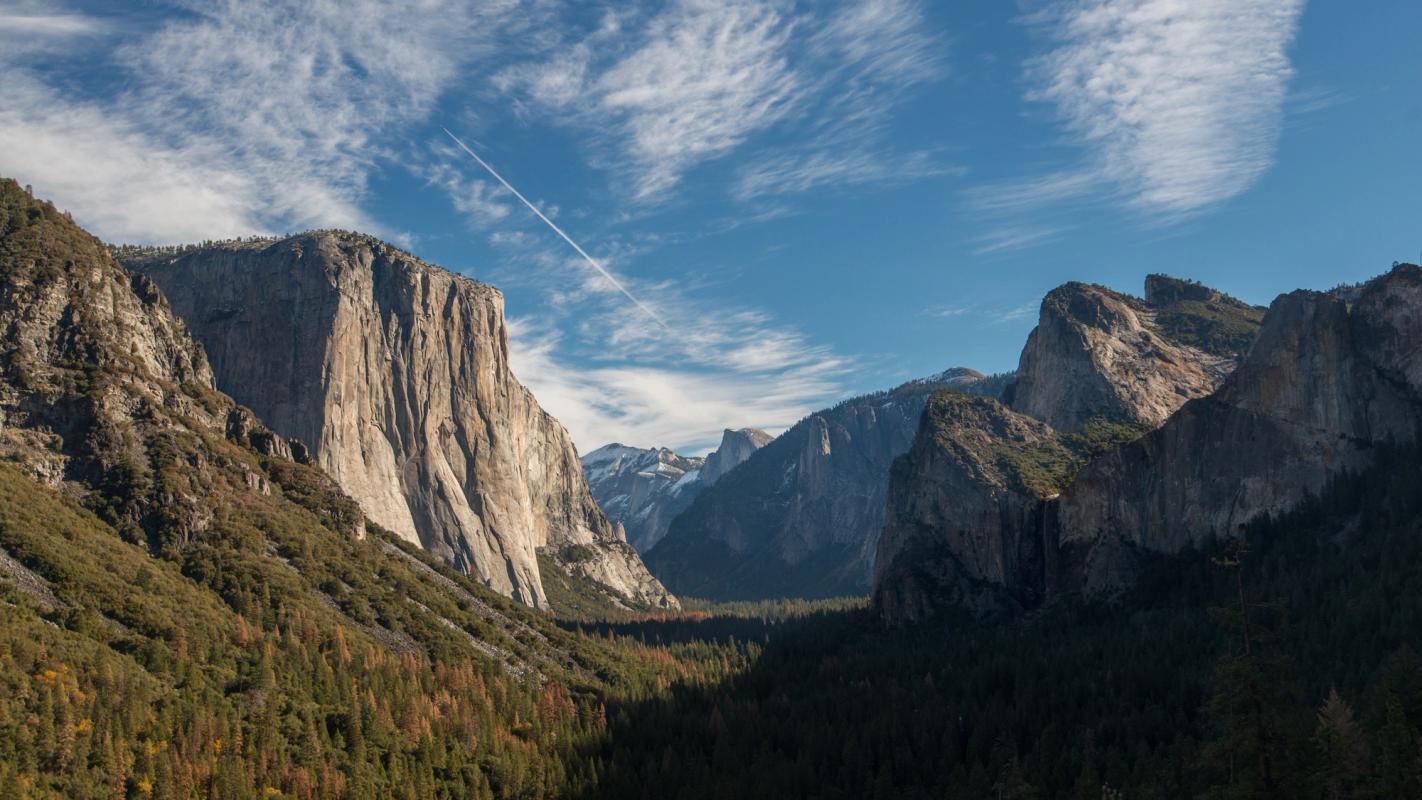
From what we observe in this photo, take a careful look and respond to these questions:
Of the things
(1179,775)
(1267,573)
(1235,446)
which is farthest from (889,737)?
(1235,446)

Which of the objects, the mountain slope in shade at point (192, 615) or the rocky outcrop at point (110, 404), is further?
the rocky outcrop at point (110, 404)

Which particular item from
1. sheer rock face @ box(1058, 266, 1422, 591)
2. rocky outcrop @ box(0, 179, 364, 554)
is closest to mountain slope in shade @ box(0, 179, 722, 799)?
rocky outcrop @ box(0, 179, 364, 554)

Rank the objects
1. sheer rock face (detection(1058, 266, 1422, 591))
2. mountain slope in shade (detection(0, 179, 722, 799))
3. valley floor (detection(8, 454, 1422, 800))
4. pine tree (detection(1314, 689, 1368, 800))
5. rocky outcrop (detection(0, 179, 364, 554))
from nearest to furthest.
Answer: pine tree (detection(1314, 689, 1368, 800)), valley floor (detection(8, 454, 1422, 800)), mountain slope in shade (detection(0, 179, 722, 799)), rocky outcrop (detection(0, 179, 364, 554)), sheer rock face (detection(1058, 266, 1422, 591))

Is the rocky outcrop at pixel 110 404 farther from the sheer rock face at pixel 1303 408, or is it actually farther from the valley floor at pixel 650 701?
the sheer rock face at pixel 1303 408

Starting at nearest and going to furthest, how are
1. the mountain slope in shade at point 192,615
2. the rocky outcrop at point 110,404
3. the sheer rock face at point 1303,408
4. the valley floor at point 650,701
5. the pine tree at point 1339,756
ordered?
the pine tree at point 1339,756, the valley floor at point 650,701, the mountain slope in shade at point 192,615, the rocky outcrop at point 110,404, the sheer rock face at point 1303,408

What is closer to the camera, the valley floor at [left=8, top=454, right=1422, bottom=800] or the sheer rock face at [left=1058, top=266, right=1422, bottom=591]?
the valley floor at [left=8, top=454, right=1422, bottom=800]

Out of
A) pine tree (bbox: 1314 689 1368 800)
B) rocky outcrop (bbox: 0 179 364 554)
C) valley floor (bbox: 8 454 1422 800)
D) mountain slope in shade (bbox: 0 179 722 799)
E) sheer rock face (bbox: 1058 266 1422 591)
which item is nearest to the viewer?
pine tree (bbox: 1314 689 1368 800)

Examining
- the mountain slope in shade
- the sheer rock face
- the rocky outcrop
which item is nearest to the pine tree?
the mountain slope in shade

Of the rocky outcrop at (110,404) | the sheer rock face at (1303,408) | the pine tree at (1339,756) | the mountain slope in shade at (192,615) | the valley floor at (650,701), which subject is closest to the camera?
the pine tree at (1339,756)

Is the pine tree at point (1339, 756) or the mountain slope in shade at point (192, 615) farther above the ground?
the mountain slope in shade at point (192, 615)

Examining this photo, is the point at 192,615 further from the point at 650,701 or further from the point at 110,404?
the point at 650,701

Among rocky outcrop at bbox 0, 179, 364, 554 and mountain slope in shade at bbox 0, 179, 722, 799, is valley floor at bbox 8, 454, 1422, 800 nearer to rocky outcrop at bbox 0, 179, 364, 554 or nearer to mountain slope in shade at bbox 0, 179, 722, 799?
mountain slope in shade at bbox 0, 179, 722, 799

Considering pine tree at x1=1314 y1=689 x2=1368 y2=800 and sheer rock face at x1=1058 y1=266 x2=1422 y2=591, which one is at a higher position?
sheer rock face at x1=1058 y1=266 x2=1422 y2=591

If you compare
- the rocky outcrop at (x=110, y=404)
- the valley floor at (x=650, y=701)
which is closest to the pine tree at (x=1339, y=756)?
the valley floor at (x=650, y=701)
